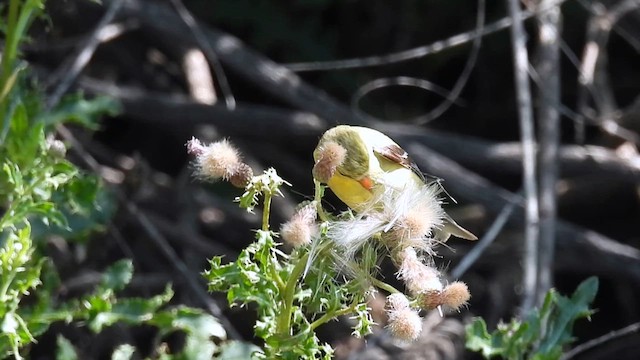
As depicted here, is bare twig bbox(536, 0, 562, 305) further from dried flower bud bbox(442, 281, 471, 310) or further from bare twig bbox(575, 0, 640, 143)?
dried flower bud bbox(442, 281, 471, 310)

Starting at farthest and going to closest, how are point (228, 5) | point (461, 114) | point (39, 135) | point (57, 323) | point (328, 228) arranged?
Answer: 1. point (461, 114)
2. point (228, 5)
3. point (57, 323)
4. point (39, 135)
5. point (328, 228)

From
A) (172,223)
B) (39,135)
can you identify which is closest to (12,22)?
(39,135)

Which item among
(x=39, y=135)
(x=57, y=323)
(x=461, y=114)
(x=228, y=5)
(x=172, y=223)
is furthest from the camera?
(x=461, y=114)

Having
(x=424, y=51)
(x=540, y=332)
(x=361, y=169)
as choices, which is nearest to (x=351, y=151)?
(x=361, y=169)

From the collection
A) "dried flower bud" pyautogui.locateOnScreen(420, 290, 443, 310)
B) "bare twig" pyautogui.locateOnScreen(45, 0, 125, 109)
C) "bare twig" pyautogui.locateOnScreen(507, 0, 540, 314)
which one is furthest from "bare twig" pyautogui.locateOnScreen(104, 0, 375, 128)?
"dried flower bud" pyautogui.locateOnScreen(420, 290, 443, 310)

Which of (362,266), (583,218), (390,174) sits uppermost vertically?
(583,218)

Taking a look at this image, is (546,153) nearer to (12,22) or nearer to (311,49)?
(311,49)
